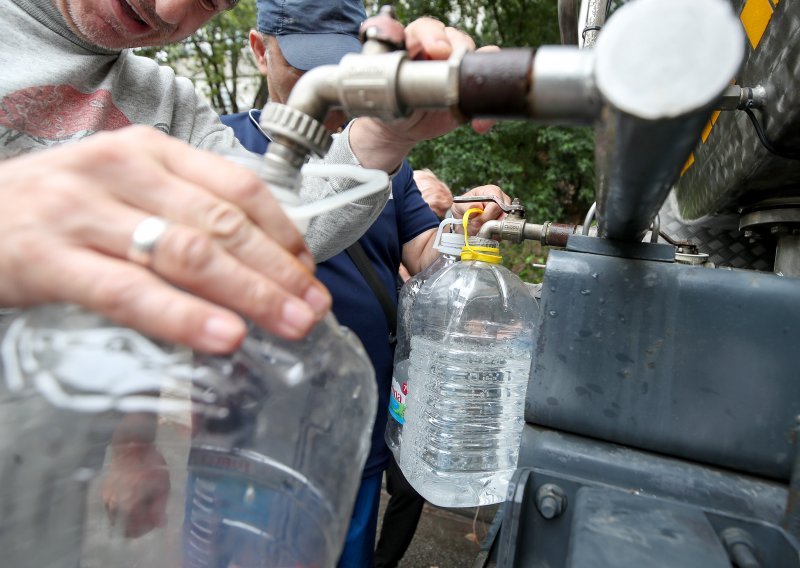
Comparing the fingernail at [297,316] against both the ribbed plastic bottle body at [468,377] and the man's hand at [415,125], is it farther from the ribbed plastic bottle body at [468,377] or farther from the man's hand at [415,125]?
the ribbed plastic bottle body at [468,377]

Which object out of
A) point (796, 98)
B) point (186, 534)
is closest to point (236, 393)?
point (186, 534)

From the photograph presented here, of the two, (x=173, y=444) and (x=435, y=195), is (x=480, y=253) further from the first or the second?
(x=435, y=195)

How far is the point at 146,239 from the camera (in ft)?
1.30

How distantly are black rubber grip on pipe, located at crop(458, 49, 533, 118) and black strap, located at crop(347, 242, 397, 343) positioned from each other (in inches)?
48.8

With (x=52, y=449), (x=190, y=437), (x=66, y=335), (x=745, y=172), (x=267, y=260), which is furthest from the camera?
(x=745, y=172)

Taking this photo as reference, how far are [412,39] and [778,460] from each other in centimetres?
72

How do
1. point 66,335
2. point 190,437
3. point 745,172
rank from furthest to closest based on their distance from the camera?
point 745,172
point 190,437
point 66,335

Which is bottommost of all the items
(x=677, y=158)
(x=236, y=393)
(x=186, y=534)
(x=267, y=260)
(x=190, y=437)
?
(x=186, y=534)

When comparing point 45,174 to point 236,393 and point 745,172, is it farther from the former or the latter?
point 745,172

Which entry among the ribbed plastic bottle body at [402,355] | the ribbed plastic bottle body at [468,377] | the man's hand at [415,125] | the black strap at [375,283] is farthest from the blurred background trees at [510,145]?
the man's hand at [415,125]

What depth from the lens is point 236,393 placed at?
755 millimetres

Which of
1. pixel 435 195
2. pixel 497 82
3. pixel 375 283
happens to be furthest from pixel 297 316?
pixel 435 195

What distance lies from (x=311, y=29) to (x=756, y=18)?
4.85ft

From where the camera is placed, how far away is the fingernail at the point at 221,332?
15.8 inches
